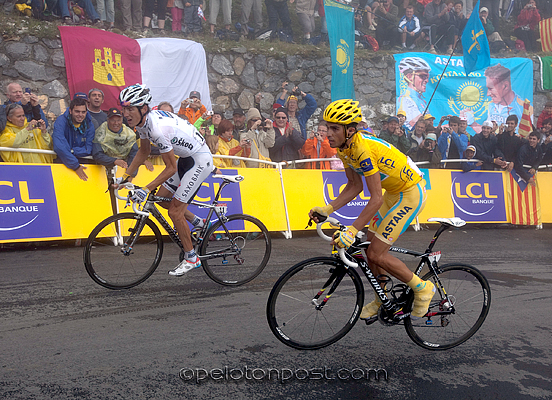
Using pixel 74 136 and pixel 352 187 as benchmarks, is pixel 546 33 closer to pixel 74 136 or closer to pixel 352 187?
pixel 74 136

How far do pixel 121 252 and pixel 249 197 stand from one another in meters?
4.03

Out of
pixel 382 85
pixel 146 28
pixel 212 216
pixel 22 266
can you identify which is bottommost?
pixel 22 266

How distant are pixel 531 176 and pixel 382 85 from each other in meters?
7.86

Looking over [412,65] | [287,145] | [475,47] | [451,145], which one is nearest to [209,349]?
[287,145]

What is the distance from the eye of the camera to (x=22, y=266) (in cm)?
645

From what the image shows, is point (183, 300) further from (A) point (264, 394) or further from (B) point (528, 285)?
(B) point (528, 285)

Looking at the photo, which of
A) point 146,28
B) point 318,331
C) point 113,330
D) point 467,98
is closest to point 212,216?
point 113,330

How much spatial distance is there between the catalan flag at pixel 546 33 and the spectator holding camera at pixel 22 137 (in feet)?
70.2

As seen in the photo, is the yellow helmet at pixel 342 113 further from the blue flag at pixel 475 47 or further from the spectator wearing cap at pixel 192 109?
the blue flag at pixel 475 47

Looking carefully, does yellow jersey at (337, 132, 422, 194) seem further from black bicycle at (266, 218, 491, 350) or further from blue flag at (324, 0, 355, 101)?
blue flag at (324, 0, 355, 101)

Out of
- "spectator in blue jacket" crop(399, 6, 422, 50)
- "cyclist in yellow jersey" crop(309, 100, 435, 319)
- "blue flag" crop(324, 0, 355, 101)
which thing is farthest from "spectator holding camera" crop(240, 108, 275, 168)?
"spectator in blue jacket" crop(399, 6, 422, 50)

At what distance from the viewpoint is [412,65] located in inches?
717

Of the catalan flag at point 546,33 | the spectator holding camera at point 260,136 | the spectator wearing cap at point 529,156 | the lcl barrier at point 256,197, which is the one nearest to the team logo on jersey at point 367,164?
the lcl barrier at point 256,197

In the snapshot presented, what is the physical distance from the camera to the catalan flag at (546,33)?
21406 mm
